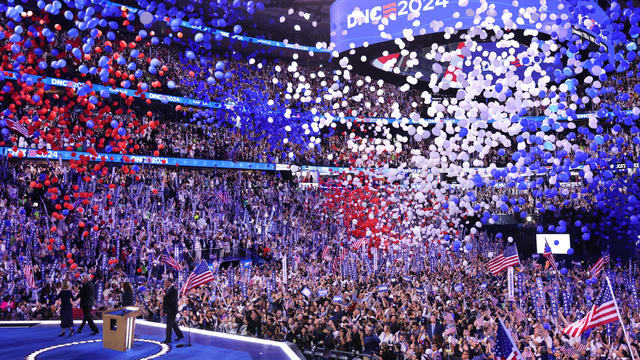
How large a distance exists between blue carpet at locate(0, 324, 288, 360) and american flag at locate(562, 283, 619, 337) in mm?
5066

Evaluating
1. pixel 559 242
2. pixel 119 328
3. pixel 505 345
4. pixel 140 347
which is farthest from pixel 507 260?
pixel 559 242

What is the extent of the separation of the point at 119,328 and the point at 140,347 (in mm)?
704

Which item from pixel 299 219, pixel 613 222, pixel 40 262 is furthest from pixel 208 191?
pixel 613 222

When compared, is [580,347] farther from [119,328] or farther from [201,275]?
[119,328]

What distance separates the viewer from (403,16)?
1830 cm

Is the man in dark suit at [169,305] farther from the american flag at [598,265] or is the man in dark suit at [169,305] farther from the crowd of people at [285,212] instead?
the american flag at [598,265]

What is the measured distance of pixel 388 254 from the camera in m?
23.4

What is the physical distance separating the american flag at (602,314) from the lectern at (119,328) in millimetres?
7750

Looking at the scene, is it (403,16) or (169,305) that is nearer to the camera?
(169,305)

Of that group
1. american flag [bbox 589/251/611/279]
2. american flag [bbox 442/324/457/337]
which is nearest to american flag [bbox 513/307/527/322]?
american flag [bbox 442/324/457/337]

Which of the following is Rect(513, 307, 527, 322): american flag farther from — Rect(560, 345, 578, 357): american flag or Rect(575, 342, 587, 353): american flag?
Rect(560, 345, 578, 357): american flag

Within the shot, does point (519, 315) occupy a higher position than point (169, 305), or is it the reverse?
point (169, 305)

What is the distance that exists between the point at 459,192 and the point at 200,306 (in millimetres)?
23260

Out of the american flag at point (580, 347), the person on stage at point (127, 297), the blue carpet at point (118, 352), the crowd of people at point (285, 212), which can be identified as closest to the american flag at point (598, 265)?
the crowd of people at point (285, 212)
